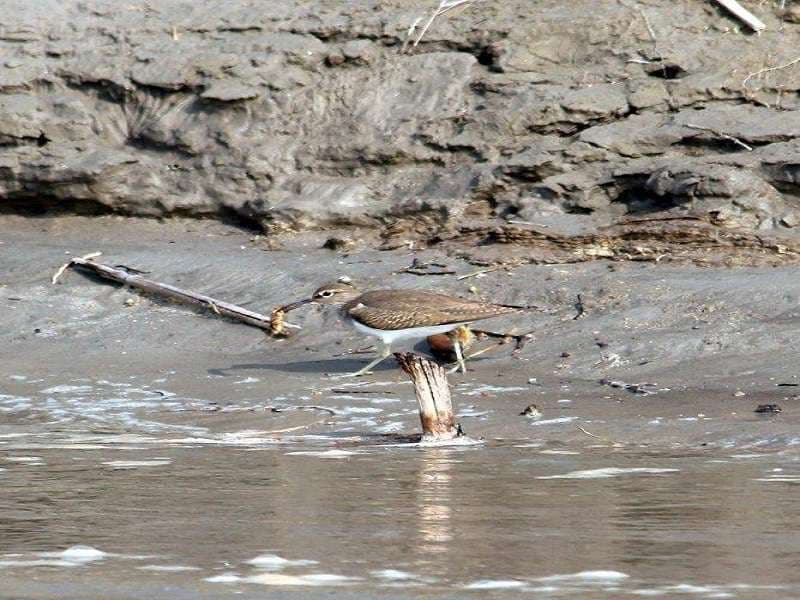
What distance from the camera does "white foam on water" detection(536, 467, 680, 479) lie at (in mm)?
6866

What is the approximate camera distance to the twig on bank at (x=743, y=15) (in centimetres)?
1336

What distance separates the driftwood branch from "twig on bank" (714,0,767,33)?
4.65 m

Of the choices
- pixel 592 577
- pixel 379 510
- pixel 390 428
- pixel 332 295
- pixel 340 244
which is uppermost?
pixel 592 577

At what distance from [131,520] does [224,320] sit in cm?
638

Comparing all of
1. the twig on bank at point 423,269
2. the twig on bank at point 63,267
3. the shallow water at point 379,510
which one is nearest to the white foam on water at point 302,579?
the shallow water at point 379,510

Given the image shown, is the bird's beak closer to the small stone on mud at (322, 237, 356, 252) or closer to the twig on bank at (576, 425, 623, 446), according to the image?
the small stone on mud at (322, 237, 356, 252)

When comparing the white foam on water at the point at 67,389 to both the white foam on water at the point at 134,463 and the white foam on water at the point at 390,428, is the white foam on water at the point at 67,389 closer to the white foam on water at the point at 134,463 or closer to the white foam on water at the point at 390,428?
the white foam on water at the point at 390,428

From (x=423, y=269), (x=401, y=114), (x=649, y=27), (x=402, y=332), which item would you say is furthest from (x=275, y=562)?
(x=649, y=27)

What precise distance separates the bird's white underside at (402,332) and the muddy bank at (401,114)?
6.37ft

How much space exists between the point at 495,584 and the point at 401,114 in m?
9.47

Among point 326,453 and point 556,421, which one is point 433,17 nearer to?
point 556,421

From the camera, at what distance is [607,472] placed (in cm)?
698

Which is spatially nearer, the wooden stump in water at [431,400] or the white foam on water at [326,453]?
the white foam on water at [326,453]

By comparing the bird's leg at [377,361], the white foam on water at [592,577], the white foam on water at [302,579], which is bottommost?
the bird's leg at [377,361]
